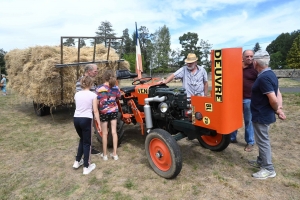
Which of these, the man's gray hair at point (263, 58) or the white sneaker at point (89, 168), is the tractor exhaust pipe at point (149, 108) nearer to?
the white sneaker at point (89, 168)

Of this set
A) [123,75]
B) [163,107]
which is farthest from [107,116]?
[123,75]

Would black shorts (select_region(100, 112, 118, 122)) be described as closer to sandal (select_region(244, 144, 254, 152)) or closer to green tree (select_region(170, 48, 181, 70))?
sandal (select_region(244, 144, 254, 152))

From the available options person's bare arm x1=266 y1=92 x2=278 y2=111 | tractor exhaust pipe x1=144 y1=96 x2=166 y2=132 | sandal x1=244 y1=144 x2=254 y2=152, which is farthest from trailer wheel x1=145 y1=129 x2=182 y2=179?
sandal x1=244 y1=144 x2=254 y2=152

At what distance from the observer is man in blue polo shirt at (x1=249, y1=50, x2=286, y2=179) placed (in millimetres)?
2635

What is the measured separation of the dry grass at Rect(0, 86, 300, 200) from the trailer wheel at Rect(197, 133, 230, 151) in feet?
0.36

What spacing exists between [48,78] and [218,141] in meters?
4.23

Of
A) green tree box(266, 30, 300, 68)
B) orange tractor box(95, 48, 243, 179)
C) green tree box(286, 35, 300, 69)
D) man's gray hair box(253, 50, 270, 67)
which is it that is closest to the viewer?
orange tractor box(95, 48, 243, 179)

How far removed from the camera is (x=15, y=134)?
538cm

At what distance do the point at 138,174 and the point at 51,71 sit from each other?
3552 mm

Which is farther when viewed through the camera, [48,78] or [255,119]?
[48,78]

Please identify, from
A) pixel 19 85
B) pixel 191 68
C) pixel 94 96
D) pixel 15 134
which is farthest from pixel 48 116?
pixel 191 68

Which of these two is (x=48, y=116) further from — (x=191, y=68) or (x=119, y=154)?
(x=191, y=68)

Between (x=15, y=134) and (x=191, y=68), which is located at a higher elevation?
(x=191, y=68)

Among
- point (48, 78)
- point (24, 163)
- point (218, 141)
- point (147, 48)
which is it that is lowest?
point (24, 163)
